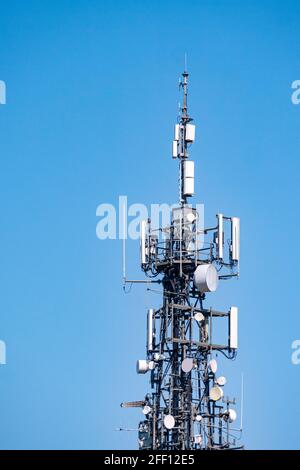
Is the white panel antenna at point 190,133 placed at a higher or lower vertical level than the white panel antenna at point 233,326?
higher

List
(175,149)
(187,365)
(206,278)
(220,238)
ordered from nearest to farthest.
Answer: (187,365)
(206,278)
(220,238)
(175,149)

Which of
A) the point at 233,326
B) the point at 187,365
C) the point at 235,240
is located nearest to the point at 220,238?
the point at 235,240

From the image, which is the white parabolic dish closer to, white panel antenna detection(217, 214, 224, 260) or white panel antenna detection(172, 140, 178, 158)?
white panel antenna detection(217, 214, 224, 260)

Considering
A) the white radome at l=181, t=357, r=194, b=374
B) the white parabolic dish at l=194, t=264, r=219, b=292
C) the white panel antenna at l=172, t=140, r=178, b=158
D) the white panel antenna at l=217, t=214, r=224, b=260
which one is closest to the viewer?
the white radome at l=181, t=357, r=194, b=374

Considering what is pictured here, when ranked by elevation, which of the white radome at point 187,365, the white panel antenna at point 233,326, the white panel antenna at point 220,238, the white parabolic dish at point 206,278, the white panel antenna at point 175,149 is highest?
the white panel antenna at point 175,149

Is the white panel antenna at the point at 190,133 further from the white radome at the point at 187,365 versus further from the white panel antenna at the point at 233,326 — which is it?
the white radome at the point at 187,365

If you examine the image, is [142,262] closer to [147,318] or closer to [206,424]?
[147,318]

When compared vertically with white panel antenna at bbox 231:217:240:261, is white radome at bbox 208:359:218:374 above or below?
below

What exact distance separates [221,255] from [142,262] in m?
3.79

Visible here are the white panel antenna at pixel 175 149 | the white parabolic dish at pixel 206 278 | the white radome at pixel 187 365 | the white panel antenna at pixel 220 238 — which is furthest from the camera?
the white panel antenna at pixel 175 149

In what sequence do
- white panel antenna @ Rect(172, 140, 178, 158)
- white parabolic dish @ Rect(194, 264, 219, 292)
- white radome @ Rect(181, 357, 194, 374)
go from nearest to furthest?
Answer: white radome @ Rect(181, 357, 194, 374) → white parabolic dish @ Rect(194, 264, 219, 292) → white panel antenna @ Rect(172, 140, 178, 158)

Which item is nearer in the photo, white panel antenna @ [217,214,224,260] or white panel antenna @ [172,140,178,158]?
white panel antenna @ [217,214,224,260]

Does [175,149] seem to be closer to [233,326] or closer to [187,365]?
[233,326]
